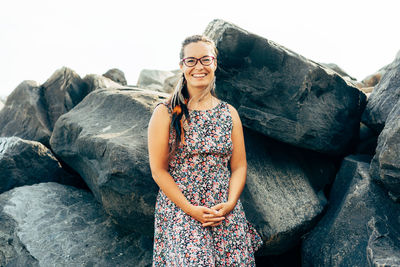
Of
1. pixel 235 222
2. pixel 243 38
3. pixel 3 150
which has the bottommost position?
pixel 3 150

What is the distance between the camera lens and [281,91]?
321cm

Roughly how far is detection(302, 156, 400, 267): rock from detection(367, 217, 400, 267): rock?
0.04ft

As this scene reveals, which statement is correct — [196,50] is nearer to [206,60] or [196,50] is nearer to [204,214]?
[206,60]

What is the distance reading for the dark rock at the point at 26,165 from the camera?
4207mm

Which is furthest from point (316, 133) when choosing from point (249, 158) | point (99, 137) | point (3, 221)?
point (3, 221)

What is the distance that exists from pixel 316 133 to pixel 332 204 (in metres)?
0.71

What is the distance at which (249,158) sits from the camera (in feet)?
11.2

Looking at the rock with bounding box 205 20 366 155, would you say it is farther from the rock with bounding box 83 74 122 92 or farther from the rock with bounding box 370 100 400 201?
the rock with bounding box 83 74 122 92

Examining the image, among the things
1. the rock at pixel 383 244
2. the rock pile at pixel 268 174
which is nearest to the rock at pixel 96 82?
the rock pile at pixel 268 174

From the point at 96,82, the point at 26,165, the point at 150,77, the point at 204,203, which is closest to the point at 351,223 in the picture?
the point at 204,203

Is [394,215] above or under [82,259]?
above

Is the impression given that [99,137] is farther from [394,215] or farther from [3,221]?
[394,215]

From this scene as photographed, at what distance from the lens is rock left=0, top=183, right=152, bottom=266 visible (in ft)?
10.6

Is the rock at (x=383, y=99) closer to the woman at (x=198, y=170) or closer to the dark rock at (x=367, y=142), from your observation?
the dark rock at (x=367, y=142)
